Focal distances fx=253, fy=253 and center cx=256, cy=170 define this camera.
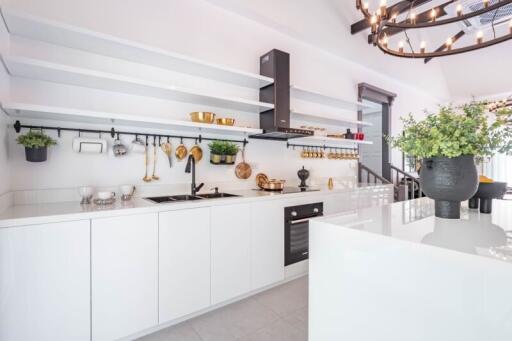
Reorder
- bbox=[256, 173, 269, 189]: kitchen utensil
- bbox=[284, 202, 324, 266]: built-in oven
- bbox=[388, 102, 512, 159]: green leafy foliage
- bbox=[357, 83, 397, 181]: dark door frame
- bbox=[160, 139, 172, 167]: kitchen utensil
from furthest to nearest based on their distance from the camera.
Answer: bbox=[357, 83, 397, 181]: dark door frame → bbox=[256, 173, 269, 189]: kitchen utensil → bbox=[284, 202, 324, 266]: built-in oven → bbox=[160, 139, 172, 167]: kitchen utensil → bbox=[388, 102, 512, 159]: green leafy foliage

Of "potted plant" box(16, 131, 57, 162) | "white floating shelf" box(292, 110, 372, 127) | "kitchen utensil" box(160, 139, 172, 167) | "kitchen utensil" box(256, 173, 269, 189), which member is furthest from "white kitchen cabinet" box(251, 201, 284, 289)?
"potted plant" box(16, 131, 57, 162)

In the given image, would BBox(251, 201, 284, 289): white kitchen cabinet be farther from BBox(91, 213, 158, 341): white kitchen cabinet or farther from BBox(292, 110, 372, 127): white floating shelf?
BBox(292, 110, 372, 127): white floating shelf

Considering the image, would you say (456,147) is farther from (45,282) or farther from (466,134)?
(45,282)

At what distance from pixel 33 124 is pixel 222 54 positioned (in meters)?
1.88

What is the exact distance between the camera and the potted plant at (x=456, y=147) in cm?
115

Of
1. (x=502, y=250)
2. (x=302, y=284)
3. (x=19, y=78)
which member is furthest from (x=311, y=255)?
(x=19, y=78)

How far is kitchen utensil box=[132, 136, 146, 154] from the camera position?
2.26 metres

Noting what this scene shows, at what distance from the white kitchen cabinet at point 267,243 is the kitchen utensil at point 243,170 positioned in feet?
2.14

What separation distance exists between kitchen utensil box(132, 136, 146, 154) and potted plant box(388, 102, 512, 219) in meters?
2.09

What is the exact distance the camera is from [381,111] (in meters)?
5.32

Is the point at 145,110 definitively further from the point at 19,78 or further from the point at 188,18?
the point at 188,18

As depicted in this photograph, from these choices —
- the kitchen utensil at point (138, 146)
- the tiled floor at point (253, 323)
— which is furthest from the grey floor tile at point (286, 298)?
the kitchen utensil at point (138, 146)

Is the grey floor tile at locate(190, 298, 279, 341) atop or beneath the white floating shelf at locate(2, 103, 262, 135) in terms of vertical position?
beneath

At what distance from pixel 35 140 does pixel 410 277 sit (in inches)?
91.3
